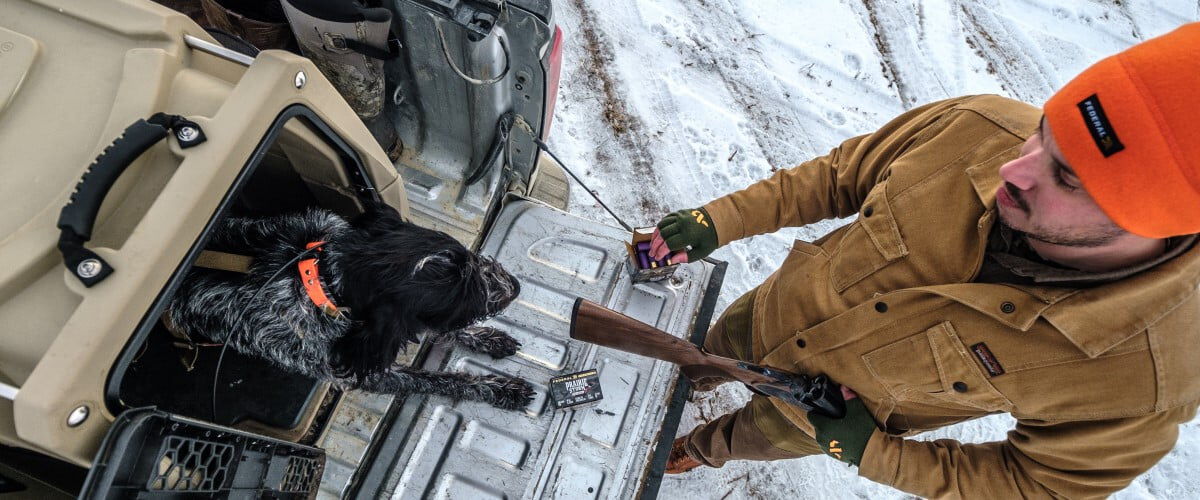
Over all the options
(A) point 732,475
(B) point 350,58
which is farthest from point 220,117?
(A) point 732,475

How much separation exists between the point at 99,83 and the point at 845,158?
218cm

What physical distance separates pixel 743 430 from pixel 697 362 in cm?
41

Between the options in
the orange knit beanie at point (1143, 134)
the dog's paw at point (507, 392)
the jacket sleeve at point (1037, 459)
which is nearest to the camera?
the orange knit beanie at point (1143, 134)

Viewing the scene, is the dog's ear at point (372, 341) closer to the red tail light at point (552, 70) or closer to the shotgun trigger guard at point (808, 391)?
the red tail light at point (552, 70)

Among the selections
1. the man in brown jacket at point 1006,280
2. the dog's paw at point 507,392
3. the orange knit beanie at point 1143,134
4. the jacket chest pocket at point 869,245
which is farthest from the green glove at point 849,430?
the dog's paw at point 507,392

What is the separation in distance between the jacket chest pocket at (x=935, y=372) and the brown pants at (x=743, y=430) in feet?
1.66

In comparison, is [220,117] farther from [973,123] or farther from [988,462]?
[988,462]

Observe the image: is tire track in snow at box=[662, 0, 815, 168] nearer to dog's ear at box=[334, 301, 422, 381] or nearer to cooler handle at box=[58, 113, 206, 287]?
dog's ear at box=[334, 301, 422, 381]

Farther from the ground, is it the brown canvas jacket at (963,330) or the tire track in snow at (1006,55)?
the tire track in snow at (1006,55)

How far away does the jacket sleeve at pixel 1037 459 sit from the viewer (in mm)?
1448

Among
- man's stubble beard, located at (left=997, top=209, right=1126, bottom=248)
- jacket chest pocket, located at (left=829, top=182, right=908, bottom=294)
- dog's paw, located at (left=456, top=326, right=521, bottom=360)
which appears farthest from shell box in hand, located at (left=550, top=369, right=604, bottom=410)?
man's stubble beard, located at (left=997, top=209, right=1126, bottom=248)

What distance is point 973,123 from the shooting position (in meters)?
1.68

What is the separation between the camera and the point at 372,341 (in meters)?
1.98

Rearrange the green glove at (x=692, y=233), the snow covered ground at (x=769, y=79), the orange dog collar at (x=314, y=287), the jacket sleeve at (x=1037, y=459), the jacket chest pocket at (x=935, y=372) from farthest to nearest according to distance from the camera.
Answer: the snow covered ground at (x=769, y=79) → the green glove at (x=692, y=233) → the orange dog collar at (x=314, y=287) → the jacket chest pocket at (x=935, y=372) → the jacket sleeve at (x=1037, y=459)
